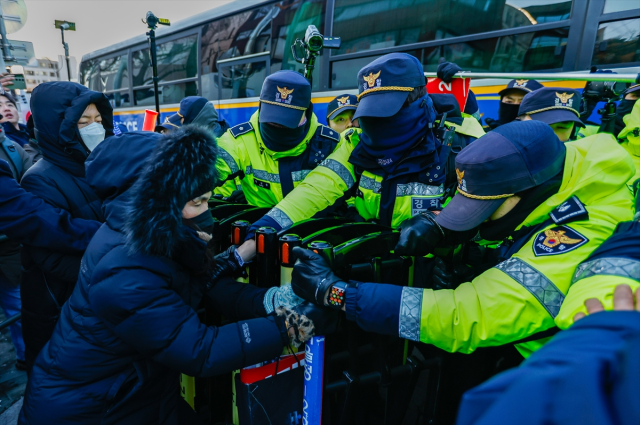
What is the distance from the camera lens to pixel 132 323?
119 cm

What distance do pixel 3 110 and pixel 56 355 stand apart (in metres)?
3.38

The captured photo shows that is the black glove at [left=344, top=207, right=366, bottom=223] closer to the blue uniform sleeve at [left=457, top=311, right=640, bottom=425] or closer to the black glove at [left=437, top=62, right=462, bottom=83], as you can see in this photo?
the black glove at [left=437, top=62, right=462, bottom=83]

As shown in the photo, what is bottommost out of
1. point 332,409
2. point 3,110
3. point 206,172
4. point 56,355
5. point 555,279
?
point 332,409

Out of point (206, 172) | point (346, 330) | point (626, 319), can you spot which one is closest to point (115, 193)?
point (206, 172)

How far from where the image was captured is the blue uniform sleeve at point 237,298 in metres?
1.47

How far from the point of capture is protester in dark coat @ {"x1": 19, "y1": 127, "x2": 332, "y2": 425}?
3.90 feet

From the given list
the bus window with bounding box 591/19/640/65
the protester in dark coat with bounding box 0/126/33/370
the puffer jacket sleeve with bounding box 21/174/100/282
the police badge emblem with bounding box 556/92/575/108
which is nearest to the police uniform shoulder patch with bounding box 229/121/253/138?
the puffer jacket sleeve with bounding box 21/174/100/282

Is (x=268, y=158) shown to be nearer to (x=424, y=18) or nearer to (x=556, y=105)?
(x=556, y=105)

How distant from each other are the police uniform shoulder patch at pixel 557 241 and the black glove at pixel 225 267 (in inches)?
44.4

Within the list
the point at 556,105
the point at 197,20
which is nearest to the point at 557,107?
the point at 556,105

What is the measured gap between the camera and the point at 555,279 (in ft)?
3.59

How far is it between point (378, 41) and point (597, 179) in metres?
3.63

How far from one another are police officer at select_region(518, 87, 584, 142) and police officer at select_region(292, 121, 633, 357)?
5.35ft

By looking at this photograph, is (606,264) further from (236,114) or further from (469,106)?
(236,114)
